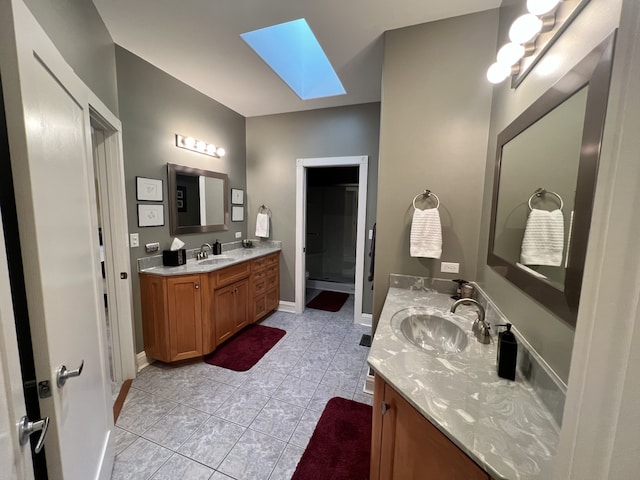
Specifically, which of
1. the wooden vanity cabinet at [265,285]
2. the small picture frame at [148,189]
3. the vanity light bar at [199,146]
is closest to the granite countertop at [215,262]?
the wooden vanity cabinet at [265,285]

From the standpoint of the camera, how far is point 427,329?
152cm

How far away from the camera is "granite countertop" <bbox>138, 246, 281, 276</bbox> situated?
228 centimetres

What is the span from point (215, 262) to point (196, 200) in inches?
28.5

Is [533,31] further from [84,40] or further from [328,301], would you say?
[328,301]

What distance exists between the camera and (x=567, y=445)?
1.23ft

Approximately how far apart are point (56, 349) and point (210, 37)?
216cm

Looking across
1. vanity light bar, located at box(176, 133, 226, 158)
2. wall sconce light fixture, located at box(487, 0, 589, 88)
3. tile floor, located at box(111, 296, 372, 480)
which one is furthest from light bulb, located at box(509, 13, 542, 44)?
vanity light bar, located at box(176, 133, 226, 158)

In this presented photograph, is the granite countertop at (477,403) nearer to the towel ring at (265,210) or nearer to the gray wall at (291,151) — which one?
the gray wall at (291,151)

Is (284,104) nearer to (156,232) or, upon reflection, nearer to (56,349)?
(156,232)

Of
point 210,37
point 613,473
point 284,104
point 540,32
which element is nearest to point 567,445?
point 613,473

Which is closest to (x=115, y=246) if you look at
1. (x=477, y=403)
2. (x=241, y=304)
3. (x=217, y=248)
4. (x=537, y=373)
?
(x=217, y=248)

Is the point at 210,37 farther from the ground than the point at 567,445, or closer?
farther from the ground

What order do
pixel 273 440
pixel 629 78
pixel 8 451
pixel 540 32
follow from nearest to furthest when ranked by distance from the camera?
pixel 629 78, pixel 8 451, pixel 540 32, pixel 273 440

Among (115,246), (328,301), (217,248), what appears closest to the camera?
(115,246)
